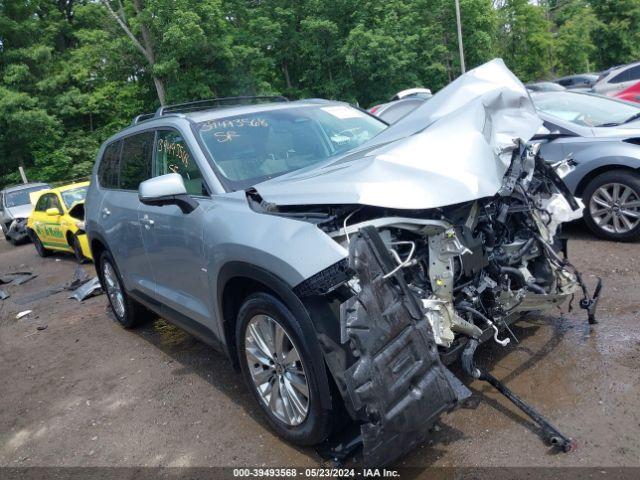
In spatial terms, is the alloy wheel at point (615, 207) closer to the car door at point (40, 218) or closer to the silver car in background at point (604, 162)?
the silver car in background at point (604, 162)

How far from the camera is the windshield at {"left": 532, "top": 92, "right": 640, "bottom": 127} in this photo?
6.30 m

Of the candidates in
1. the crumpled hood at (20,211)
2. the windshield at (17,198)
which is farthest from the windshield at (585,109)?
the windshield at (17,198)

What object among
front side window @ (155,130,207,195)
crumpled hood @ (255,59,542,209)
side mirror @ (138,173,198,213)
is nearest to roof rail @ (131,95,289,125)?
front side window @ (155,130,207,195)

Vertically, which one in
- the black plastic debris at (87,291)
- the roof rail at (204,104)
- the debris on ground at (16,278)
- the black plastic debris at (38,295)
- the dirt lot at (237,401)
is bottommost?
the debris on ground at (16,278)

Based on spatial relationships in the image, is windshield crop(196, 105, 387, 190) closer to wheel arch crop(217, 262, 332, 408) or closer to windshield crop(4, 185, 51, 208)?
wheel arch crop(217, 262, 332, 408)

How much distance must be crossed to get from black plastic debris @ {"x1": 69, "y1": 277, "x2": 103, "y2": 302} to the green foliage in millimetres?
16971

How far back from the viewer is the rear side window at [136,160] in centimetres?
441

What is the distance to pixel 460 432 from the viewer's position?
3000mm

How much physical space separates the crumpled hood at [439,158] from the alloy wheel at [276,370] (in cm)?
74

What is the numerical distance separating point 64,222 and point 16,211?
7249 mm

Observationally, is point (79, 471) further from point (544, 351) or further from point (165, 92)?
point (165, 92)

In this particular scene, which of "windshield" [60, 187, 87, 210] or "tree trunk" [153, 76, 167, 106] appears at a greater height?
"tree trunk" [153, 76, 167, 106]

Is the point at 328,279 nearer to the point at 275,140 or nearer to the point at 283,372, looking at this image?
the point at 283,372

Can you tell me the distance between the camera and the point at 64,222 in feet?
32.1
